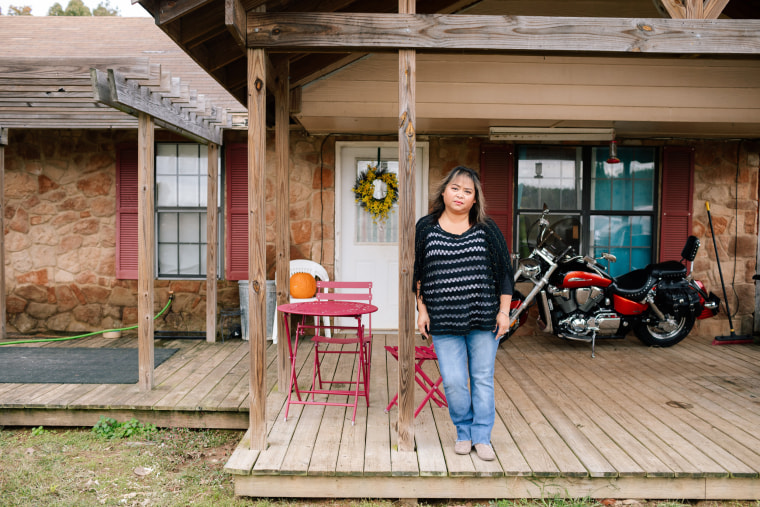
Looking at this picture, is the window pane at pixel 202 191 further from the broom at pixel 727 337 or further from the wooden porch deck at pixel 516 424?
the broom at pixel 727 337

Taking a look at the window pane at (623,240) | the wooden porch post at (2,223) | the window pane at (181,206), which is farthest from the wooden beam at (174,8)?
the window pane at (623,240)

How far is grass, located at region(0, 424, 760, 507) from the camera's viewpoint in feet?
9.46

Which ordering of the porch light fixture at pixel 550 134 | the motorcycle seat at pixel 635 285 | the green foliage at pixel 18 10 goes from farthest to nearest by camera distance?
the green foliage at pixel 18 10 → the porch light fixture at pixel 550 134 → the motorcycle seat at pixel 635 285

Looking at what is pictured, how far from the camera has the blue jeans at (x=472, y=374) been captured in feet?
9.48

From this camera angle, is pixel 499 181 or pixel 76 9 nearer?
pixel 499 181

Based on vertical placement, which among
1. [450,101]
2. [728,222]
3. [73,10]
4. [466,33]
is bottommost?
[728,222]

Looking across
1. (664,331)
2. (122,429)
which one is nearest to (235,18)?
(122,429)

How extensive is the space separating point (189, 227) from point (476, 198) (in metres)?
4.38

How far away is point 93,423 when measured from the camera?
12.8 feet

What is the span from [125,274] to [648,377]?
5497mm

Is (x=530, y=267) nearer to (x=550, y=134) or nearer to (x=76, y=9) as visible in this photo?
(x=550, y=134)

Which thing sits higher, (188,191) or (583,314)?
(188,191)

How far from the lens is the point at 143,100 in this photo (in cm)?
395

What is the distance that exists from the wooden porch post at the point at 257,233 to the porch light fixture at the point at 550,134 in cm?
314
